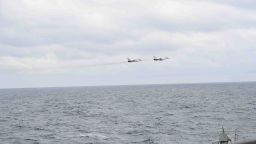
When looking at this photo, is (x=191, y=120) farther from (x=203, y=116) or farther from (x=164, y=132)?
(x=164, y=132)

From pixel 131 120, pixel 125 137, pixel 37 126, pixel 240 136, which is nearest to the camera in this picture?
pixel 240 136

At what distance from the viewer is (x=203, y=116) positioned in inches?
4333

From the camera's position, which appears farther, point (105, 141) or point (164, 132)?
point (164, 132)

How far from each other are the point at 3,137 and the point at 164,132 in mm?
27441

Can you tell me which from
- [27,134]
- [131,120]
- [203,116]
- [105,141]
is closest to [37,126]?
[27,134]

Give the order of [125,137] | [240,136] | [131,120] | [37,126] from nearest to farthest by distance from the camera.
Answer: [240,136] < [125,137] < [37,126] < [131,120]

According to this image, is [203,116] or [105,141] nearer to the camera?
[105,141]

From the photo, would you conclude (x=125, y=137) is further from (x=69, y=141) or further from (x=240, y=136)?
(x=240, y=136)

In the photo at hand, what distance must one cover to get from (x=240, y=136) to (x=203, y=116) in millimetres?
38069

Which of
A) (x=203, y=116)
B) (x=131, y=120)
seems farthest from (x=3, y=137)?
(x=203, y=116)

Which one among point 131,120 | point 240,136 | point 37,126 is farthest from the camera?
point 131,120

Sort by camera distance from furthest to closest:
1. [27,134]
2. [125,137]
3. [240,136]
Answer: [27,134]
[125,137]
[240,136]

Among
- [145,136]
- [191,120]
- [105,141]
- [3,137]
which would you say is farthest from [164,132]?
[3,137]

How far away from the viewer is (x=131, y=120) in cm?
10525
